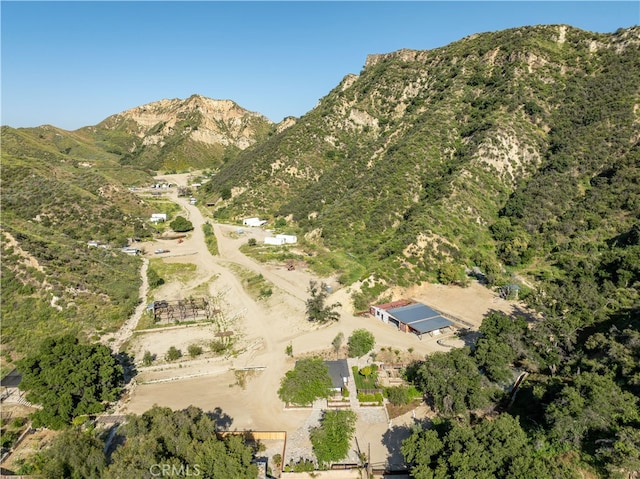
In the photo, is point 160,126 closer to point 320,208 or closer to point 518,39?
point 320,208

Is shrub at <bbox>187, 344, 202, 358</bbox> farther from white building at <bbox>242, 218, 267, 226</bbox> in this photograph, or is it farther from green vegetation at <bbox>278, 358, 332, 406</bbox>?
white building at <bbox>242, 218, 267, 226</bbox>

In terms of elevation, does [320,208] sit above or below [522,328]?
above

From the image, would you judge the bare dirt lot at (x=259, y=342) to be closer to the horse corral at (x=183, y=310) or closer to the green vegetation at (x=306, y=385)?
the green vegetation at (x=306, y=385)

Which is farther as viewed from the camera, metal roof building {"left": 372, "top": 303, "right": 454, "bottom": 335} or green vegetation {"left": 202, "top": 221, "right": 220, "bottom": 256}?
green vegetation {"left": 202, "top": 221, "right": 220, "bottom": 256}

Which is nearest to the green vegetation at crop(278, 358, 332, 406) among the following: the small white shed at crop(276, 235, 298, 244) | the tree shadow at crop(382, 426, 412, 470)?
the tree shadow at crop(382, 426, 412, 470)

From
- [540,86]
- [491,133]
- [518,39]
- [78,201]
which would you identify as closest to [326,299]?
[491,133]

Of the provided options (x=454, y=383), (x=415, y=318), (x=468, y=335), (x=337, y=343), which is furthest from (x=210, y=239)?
(x=454, y=383)

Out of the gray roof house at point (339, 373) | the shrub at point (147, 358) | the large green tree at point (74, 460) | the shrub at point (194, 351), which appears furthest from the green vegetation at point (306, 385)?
the shrub at point (147, 358)
